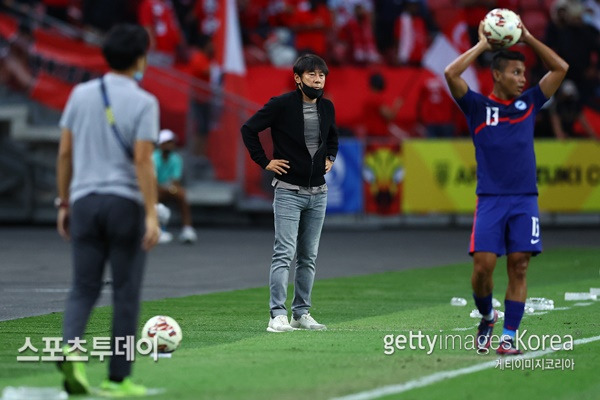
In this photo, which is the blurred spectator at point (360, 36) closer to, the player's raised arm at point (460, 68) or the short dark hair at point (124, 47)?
the player's raised arm at point (460, 68)

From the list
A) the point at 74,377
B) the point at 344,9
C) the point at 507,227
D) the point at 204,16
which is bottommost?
the point at 74,377

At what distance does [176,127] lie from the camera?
26250mm

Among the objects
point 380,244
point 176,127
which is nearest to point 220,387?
point 380,244

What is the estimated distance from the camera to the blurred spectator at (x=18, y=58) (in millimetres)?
25844

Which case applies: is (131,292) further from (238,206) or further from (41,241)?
(238,206)

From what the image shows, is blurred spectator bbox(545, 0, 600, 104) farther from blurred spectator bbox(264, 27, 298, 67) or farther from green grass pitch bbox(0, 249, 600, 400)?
green grass pitch bbox(0, 249, 600, 400)

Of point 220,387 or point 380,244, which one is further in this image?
point 380,244

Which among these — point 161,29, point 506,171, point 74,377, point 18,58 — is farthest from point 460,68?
point 161,29

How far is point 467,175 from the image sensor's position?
27312 mm

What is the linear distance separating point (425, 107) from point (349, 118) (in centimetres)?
185

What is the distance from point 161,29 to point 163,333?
63.1 feet

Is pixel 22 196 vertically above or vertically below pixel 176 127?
below

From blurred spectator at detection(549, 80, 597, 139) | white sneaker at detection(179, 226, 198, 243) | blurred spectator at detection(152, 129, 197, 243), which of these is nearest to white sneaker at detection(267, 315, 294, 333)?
white sneaker at detection(179, 226, 198, 243)

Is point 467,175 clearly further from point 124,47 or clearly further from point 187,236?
point 124,47
